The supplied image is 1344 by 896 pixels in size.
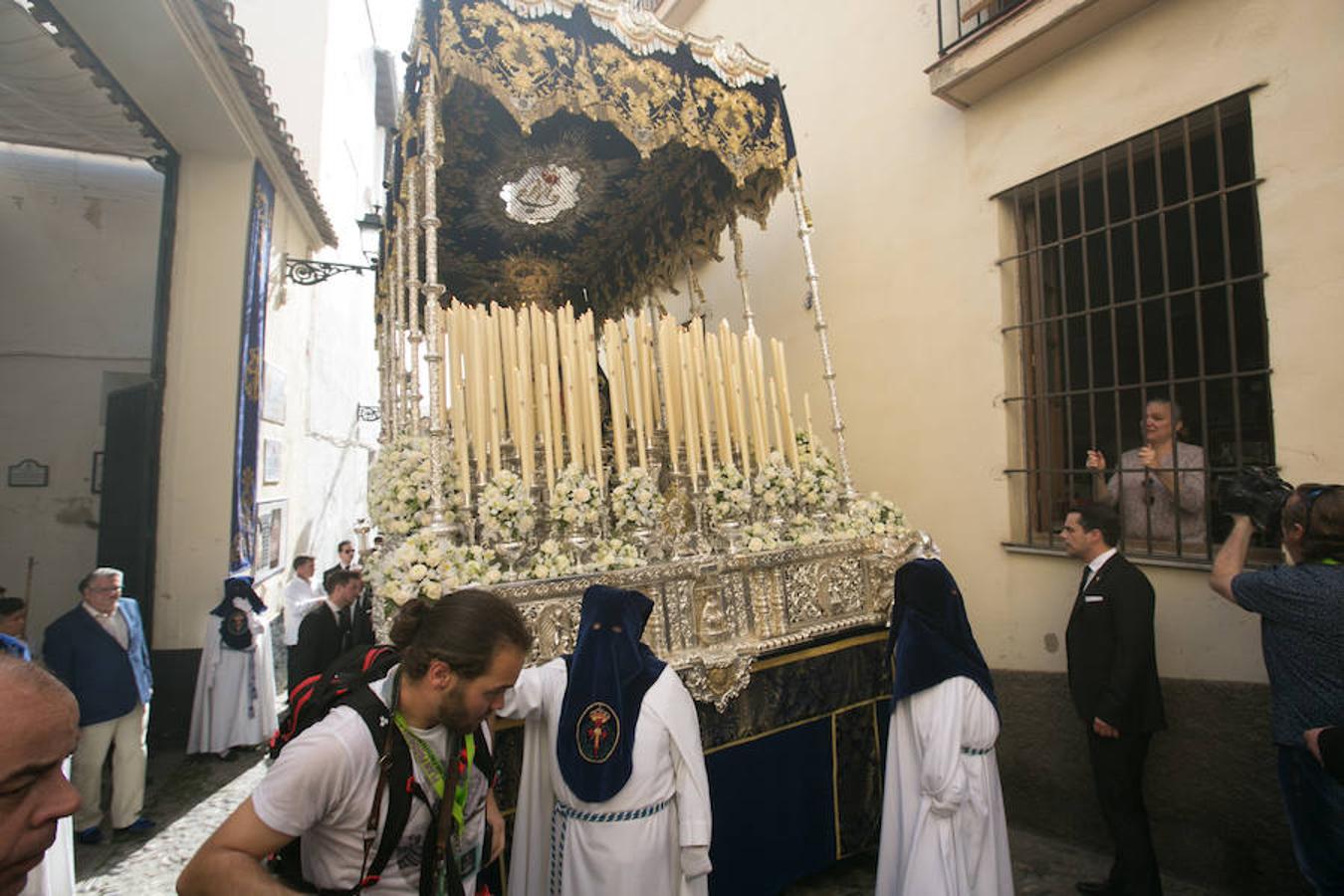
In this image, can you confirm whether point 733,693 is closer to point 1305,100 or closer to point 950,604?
point 950,604

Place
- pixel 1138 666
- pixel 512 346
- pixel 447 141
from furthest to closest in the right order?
pixel 447 141
pixel 512 346
pixel 1138 666

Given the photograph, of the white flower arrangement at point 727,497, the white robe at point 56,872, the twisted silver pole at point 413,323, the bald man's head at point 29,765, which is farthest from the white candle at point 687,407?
the bald man's head at point 29,765

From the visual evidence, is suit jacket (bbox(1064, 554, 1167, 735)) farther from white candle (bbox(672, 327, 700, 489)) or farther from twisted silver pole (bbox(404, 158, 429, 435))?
twisted silver pole (bbox(404, 158, 429, 435))

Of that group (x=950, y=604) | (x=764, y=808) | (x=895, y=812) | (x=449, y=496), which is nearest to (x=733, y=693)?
(x=764, y=808)

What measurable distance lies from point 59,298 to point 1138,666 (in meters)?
10.2

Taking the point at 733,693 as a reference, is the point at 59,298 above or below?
above

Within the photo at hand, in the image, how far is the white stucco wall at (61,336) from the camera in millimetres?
7133

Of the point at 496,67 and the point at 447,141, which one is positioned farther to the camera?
the point at 447,141

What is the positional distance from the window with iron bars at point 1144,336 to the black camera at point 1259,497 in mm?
784

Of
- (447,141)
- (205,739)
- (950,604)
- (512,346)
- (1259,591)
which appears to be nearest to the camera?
(1259,591)

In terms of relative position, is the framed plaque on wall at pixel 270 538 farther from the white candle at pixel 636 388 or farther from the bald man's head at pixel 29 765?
the bald man's head at pixel 29 765

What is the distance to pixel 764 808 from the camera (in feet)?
11.2

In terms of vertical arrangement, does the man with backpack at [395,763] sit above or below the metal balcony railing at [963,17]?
below

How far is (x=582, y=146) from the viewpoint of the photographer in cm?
527
